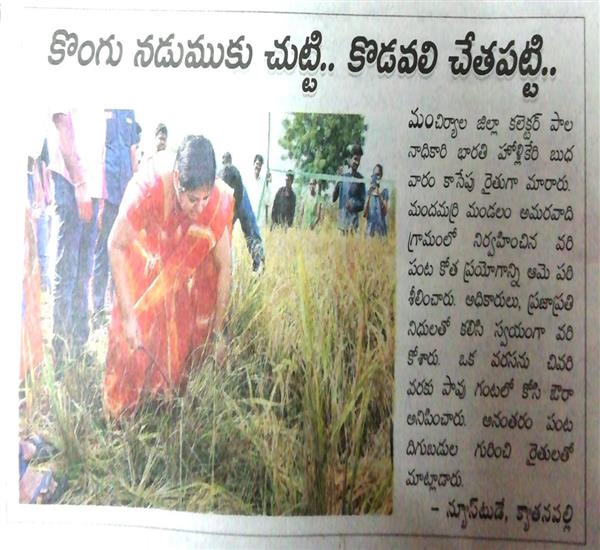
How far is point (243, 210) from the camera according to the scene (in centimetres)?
39

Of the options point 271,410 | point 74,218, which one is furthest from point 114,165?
point 271,410

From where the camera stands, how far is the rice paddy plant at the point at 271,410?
38 centimetres

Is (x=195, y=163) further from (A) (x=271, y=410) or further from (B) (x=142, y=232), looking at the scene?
(A) (x=271, y=410)

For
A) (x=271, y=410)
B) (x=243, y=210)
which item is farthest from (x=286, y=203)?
(x=271, y=410)

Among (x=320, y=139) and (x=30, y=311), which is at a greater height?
(x=320, y=139)

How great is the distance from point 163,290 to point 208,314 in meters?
0.03

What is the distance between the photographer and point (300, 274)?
0.38 meters

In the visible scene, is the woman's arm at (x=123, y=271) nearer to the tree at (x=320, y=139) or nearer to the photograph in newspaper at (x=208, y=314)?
the photograph in newspaper at (x=208, y=314)

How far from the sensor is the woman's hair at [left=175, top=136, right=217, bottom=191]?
0.39 meters

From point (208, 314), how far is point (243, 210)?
0.07 m

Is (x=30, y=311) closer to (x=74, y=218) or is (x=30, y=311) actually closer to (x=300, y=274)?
(x=74, y=218)

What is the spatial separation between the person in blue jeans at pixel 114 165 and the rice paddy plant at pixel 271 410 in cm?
6

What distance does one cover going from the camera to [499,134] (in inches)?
15.2

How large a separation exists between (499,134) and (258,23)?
173 mm
